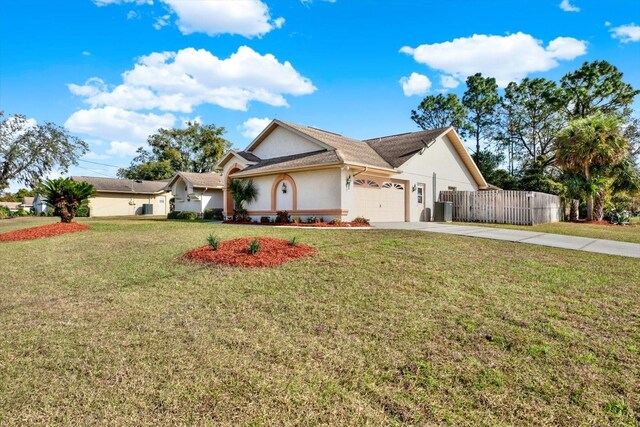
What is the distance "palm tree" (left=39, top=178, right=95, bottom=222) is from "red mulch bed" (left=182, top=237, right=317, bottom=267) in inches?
417

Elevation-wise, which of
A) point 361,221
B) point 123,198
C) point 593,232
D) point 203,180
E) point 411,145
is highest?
point 411,145

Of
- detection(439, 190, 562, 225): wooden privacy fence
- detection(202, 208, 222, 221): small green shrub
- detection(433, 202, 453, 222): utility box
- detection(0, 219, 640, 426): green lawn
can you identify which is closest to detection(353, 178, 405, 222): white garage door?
detection(433, 202, 453, 222): utility box

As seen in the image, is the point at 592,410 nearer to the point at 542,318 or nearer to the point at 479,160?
the point at 542,318

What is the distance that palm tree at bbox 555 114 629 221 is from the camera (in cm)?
2291

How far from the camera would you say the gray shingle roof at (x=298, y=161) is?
56.0 ft

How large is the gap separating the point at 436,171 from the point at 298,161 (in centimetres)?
923

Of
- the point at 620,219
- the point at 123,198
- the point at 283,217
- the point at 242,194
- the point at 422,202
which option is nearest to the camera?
the point at 283,217

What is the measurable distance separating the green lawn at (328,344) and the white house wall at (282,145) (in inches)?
541

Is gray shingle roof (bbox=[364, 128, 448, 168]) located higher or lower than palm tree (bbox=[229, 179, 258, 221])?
higher

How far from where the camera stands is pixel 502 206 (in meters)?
20.6

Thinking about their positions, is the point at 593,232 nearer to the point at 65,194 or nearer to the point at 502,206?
the point at 502,206

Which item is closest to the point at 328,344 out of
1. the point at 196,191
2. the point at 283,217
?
the point at 283,217

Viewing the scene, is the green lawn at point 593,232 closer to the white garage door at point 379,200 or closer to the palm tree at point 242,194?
the white garage door at point 379,200

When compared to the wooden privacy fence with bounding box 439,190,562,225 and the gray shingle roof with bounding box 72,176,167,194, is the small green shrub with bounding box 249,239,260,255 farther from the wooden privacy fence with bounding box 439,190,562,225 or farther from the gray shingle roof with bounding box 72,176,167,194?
the gray shingle roof with bounding box 72,176,167,194
